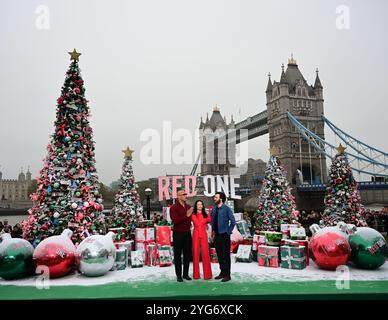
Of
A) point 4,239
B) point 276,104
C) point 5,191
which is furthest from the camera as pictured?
point 5,191

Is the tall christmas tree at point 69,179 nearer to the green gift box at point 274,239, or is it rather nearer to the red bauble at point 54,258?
the red bauble at point 54,258

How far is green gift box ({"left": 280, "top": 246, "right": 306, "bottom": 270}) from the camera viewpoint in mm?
5916

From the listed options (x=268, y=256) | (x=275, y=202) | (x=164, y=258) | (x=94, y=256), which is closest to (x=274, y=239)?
(x=268, y=256)

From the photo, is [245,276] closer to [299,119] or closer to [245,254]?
[245,254]

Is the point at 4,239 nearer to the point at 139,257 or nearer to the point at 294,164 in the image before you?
the point at 139,257

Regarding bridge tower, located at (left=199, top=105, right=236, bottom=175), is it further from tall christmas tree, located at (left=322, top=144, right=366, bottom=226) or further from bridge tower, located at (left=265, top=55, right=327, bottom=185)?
tall christmas tree, located at (left=322, top=144, right=366, bottom=226)

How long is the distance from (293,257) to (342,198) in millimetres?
5010

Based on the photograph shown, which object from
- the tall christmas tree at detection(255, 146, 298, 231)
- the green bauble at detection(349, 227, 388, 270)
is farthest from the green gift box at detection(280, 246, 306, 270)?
the tall christmas tree at detection(255, 146, 298, 231)

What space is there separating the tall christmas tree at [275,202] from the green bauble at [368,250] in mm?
5852

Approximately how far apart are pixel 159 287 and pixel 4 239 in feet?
10.4

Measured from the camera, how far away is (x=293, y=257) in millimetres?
5992

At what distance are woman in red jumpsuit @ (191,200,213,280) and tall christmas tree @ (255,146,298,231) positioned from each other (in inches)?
277

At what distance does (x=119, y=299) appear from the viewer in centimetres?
402
